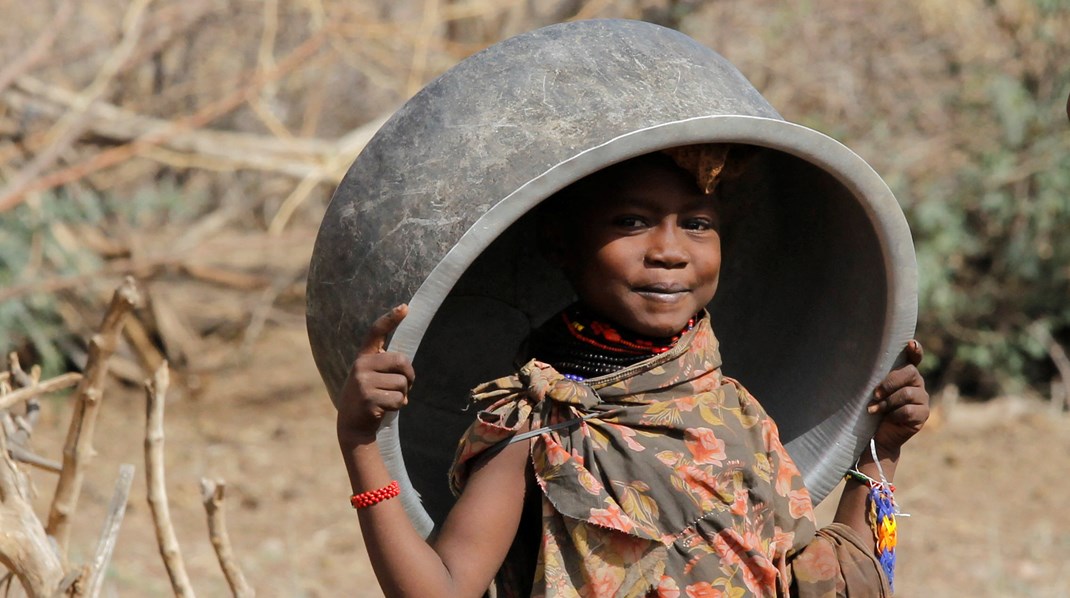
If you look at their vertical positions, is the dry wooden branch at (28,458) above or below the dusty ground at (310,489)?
below

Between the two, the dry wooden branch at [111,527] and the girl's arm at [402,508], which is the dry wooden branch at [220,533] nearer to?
the dry wooden branch at [111,527]

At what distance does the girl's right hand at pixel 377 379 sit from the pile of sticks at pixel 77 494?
21.8 inches

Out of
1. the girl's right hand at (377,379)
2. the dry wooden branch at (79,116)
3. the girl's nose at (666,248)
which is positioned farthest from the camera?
the dry wooden branch at (79,116)

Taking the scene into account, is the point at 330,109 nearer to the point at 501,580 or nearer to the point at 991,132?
the point at 991,132

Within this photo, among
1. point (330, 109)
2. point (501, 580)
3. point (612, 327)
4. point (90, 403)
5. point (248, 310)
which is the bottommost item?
point (501, 580)

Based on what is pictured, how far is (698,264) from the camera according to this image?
199cm

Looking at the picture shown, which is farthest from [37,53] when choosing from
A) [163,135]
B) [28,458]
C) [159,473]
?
[159,473]

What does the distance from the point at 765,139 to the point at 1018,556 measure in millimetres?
3412

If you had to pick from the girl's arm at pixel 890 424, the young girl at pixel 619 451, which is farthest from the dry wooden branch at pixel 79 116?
the girl's arm at pixel 890 424

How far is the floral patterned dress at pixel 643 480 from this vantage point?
1885 millimetres

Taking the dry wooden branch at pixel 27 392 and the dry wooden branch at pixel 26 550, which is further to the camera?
the dry wooden branch at pixel 27 392

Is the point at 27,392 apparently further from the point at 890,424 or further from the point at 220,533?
the point at 890,424

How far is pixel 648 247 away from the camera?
197cm

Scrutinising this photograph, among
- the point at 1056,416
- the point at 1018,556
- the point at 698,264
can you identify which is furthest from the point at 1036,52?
the point at 698,264
